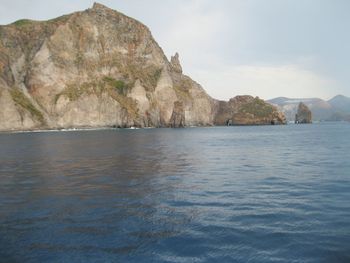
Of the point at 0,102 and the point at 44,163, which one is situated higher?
the point at 0,102

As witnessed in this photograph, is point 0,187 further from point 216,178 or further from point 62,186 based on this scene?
point 216,178

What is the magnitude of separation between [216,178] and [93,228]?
732 inches

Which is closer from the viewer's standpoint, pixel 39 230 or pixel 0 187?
pixel 39 230

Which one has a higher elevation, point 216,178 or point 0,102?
point 0,102

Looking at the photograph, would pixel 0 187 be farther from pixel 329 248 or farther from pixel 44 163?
pixel 329 248

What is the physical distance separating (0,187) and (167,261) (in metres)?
23.7

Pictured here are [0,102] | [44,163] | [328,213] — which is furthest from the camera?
[0,102]

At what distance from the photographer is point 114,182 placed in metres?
34.9

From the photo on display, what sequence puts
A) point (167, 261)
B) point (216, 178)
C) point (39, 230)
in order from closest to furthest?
Result: point (167, 261)
point (39, 230)
point (216, 178)

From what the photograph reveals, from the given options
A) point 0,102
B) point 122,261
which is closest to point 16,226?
point 122,261

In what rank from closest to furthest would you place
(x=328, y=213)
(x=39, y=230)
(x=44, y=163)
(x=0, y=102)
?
(x=39, y=230), (x=328, y=213), (x=44, y=163), (x=0, y=102)

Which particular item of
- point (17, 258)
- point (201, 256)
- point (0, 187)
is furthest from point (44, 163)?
point (201, 256)

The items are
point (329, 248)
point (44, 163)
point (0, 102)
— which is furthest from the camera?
point (0, 102)

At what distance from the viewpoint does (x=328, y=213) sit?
22.2 metres
